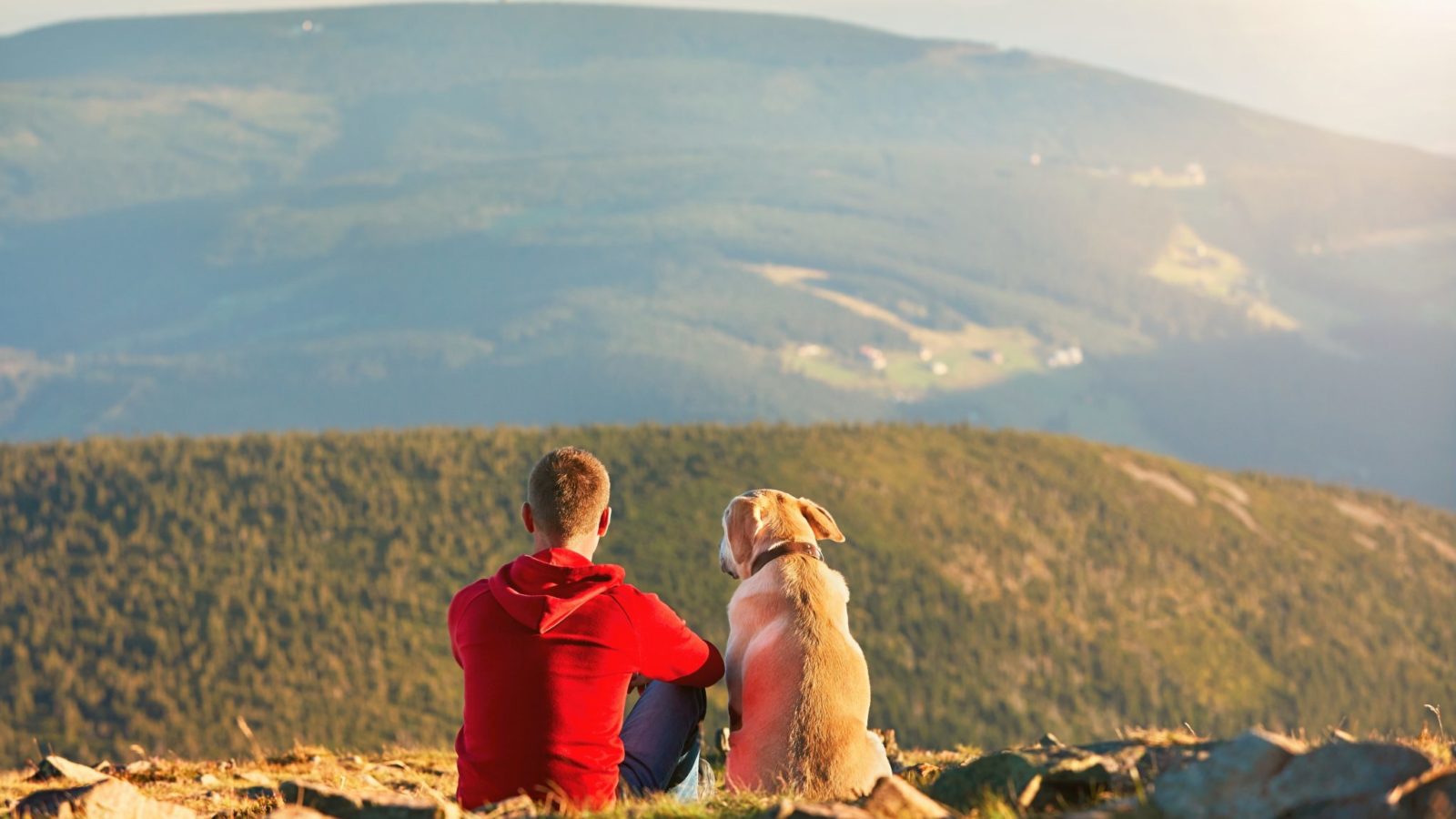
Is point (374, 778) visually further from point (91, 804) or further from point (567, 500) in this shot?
point (567, 500)

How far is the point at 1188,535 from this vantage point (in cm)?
11650

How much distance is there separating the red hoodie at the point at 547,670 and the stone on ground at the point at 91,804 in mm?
1765

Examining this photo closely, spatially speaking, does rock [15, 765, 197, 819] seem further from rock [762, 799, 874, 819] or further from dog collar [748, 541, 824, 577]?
dog collar [748, 541, 824, 577]

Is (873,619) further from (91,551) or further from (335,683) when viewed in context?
(91,551)

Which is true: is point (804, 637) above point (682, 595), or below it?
above

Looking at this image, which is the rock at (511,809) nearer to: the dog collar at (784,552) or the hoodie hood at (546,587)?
the hoodie hood at (546,587)

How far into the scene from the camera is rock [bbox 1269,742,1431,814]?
578 centimetres

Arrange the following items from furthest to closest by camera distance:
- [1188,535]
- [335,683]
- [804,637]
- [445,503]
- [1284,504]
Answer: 1. [1284,504]
2. [1188,535]
3. [445,503]
4. [335,683]
5. [804,637]

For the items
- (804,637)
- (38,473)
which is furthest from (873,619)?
(804,637)

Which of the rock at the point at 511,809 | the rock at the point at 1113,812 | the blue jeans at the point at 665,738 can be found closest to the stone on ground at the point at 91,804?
the rock at the point at 511,809

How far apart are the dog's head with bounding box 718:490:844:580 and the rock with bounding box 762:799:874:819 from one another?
328cm

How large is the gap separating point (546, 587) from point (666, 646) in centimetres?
86

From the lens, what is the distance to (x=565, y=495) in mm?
7996

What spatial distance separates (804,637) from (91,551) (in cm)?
9396
